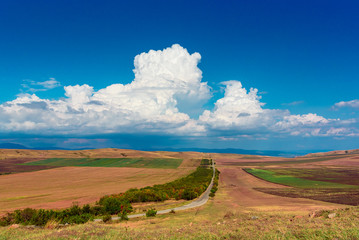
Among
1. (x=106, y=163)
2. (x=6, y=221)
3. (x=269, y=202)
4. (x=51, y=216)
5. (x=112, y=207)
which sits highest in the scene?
(x=51, y=216)

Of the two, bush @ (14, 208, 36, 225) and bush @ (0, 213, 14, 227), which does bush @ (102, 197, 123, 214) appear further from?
bush @ (0, 213, 14, 227)

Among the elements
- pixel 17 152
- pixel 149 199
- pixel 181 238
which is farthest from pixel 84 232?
pixel 17 152

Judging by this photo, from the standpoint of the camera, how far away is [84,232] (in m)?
17.7

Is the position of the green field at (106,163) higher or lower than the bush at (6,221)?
lower

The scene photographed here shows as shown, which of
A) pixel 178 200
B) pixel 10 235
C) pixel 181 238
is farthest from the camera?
pixel 178 200

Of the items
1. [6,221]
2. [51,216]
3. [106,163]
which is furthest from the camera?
[106,163]

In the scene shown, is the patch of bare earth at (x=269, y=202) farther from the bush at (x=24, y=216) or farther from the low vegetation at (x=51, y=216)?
the bush at (x=24, y=216)

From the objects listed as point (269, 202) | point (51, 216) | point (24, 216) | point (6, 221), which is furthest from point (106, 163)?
point (51, 216)

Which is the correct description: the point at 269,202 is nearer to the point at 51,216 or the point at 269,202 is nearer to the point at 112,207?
the point at 112,207

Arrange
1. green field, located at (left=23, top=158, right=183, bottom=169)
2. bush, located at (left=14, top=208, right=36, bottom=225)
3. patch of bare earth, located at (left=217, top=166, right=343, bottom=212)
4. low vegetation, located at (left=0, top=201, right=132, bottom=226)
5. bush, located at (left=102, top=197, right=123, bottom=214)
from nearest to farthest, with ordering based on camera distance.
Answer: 1. low vegetation, located at (left=0, top=201, right=132, bottom=226)
2. bush, located at (left=14, top=208, right=36, bottom=225)
3. bush, located at (left=102, top=197, right=123, bottom=214)
4. patch of bare earth, located at (left=217, top=166, right=343, bottom=212)
5. green field, located at (left=23, top=158, right=183, bottom=169)

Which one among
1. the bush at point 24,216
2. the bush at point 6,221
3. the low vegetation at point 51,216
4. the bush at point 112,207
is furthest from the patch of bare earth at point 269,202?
the bush at point 6,221

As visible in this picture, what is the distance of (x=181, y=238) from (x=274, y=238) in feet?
21.5

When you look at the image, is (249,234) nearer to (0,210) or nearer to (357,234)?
(357,234)

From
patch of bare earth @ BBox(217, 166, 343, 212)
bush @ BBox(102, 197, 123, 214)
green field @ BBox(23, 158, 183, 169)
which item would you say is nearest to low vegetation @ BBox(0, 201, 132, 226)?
bush @ BBox(102, 197, 123, 214)
